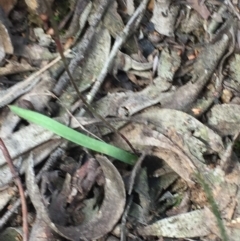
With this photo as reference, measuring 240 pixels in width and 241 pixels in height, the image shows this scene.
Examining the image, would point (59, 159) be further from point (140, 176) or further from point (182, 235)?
point (182, 235)

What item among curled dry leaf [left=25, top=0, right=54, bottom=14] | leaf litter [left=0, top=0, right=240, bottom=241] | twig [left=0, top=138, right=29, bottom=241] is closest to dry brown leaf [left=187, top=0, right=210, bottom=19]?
leaf litter [left=0, top=0, right=240, bottom=241]

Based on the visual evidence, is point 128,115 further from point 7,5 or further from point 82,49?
point 7,5

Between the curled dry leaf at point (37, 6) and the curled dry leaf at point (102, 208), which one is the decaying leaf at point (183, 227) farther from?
the curled dry leaf at point (37, 6)

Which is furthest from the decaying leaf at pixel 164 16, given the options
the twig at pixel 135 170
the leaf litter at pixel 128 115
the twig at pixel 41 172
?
the twig at pixel 41 172

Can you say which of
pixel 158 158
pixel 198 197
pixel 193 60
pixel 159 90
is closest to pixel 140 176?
pixel 158 158

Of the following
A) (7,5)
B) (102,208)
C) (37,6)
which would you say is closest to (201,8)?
(37,6)

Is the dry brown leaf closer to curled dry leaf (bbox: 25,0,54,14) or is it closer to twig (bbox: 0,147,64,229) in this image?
curled dry leaf (bbox: 25,0,54,14)

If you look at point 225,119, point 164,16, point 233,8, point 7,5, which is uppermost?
point 233,8
